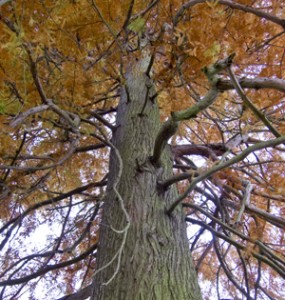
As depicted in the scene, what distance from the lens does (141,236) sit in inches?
79.7

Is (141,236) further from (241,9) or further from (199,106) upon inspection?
(241,9)

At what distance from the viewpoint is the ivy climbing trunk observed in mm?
1798

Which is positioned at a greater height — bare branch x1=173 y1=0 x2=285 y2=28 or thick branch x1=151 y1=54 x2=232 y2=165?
bare branch x1=173 y1=0 x2=285 y2=28

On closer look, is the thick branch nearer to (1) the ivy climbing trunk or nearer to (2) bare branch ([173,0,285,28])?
(1) the ivy climbing trunk

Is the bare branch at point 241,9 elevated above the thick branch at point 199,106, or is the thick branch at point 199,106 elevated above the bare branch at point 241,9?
the bare branch at point 241,9

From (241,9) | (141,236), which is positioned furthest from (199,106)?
(141,236)

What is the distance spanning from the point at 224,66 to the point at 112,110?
7.40ft

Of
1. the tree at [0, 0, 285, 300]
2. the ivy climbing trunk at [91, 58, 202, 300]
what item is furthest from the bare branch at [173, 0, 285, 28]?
the ivy climbing trunk at [91, 58, 202, 300]

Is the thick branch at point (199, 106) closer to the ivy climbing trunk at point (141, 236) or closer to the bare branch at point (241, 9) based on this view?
the ivy climbing trunk at point (141, 236)

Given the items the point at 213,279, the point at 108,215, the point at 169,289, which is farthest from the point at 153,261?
the point at 213,279

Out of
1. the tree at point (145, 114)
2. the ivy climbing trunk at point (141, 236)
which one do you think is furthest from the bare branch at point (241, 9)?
the ivy climbing trunk at point (141, 236)

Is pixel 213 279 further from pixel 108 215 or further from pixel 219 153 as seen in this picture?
pixel 108 215

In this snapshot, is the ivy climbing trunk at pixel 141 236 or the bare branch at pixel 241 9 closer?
the bare branch at pixel 241 9

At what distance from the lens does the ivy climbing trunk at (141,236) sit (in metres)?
1.80
